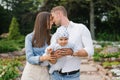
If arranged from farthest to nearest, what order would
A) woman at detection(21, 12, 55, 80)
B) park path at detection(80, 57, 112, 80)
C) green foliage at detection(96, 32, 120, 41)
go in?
green foliage at detection(96, 32, 120, 41) → park path at detection(80, 57, 112, 80) → woman at detection(21, 12, 55, 80)

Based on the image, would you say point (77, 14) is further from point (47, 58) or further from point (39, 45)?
point (47, 58)

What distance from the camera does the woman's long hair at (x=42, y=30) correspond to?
493 centimetres

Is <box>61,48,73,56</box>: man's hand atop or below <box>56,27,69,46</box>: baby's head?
below

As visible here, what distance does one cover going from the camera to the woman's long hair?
16.2ft

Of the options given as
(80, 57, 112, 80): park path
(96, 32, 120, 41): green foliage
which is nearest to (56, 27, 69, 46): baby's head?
(80, 57, 112, 80): park path

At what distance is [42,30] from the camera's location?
4.93 metres

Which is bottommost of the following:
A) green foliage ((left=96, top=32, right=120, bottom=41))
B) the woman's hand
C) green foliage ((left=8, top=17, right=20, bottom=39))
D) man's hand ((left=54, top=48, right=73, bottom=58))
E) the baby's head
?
green foliage ((left=96, top=32, right=120, bottom=41))

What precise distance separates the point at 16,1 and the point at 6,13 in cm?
149

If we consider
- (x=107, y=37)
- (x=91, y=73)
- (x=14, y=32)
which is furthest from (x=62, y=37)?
(x=107, y=37)

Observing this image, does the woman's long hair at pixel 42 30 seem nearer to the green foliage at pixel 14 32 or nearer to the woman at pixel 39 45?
the woman at pixel 39 45

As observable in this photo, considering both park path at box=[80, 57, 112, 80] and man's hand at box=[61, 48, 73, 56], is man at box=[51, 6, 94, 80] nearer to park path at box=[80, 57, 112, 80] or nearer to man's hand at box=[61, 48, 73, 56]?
man's hand at box=[61, 48, 73, 56]

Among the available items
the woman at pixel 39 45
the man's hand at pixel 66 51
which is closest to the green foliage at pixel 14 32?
the woman at pixel 39 45

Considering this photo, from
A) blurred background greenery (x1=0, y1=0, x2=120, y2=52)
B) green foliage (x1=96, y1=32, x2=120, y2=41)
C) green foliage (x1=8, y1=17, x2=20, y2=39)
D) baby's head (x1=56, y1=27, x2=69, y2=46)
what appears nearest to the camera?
baby's head (x1=56, y1=27, x2=69, y2=46)

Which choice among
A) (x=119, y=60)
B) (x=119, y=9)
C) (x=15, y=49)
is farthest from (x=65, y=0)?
(x=119, y=60)
